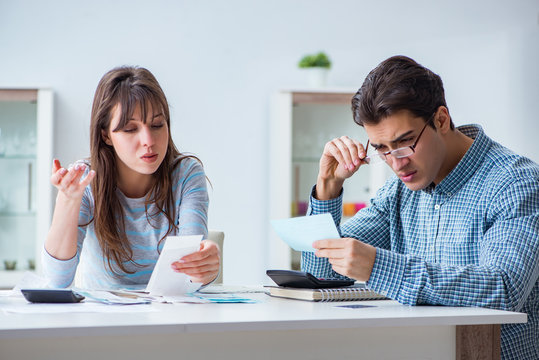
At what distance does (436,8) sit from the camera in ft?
14.5

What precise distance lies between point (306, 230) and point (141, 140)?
2.25 ft

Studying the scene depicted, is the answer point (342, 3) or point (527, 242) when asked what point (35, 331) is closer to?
point (527, 242)

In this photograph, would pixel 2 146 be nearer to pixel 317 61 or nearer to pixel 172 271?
pixel 317 61

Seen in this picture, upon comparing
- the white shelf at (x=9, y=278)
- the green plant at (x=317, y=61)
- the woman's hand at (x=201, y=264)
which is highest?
the green plant at (x=317, y=61)

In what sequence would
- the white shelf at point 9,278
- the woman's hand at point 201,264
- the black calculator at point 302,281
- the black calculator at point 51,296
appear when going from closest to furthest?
1. the black calculator at point 51,296
2. the woman's hand at point 201,264
3. the black calculator at point 302,281
4. the white shelf at point 9,278

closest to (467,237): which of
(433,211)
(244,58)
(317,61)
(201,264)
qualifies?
(433,211)

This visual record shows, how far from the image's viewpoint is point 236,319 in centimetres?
120

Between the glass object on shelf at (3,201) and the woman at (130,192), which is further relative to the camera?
the glass object on shelf at (3,201)

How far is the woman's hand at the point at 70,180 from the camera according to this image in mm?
1715

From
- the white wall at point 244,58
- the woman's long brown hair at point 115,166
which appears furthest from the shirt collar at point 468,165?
the white wall at point 244,58

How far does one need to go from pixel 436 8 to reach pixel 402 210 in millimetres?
2851

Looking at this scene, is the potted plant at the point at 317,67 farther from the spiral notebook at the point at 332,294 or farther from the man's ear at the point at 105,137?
the spiral notebook at the point at 332,294

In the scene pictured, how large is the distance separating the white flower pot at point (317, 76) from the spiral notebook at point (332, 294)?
2.53 metres

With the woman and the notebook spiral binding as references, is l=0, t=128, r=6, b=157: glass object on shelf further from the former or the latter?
the notebook spiral binding
